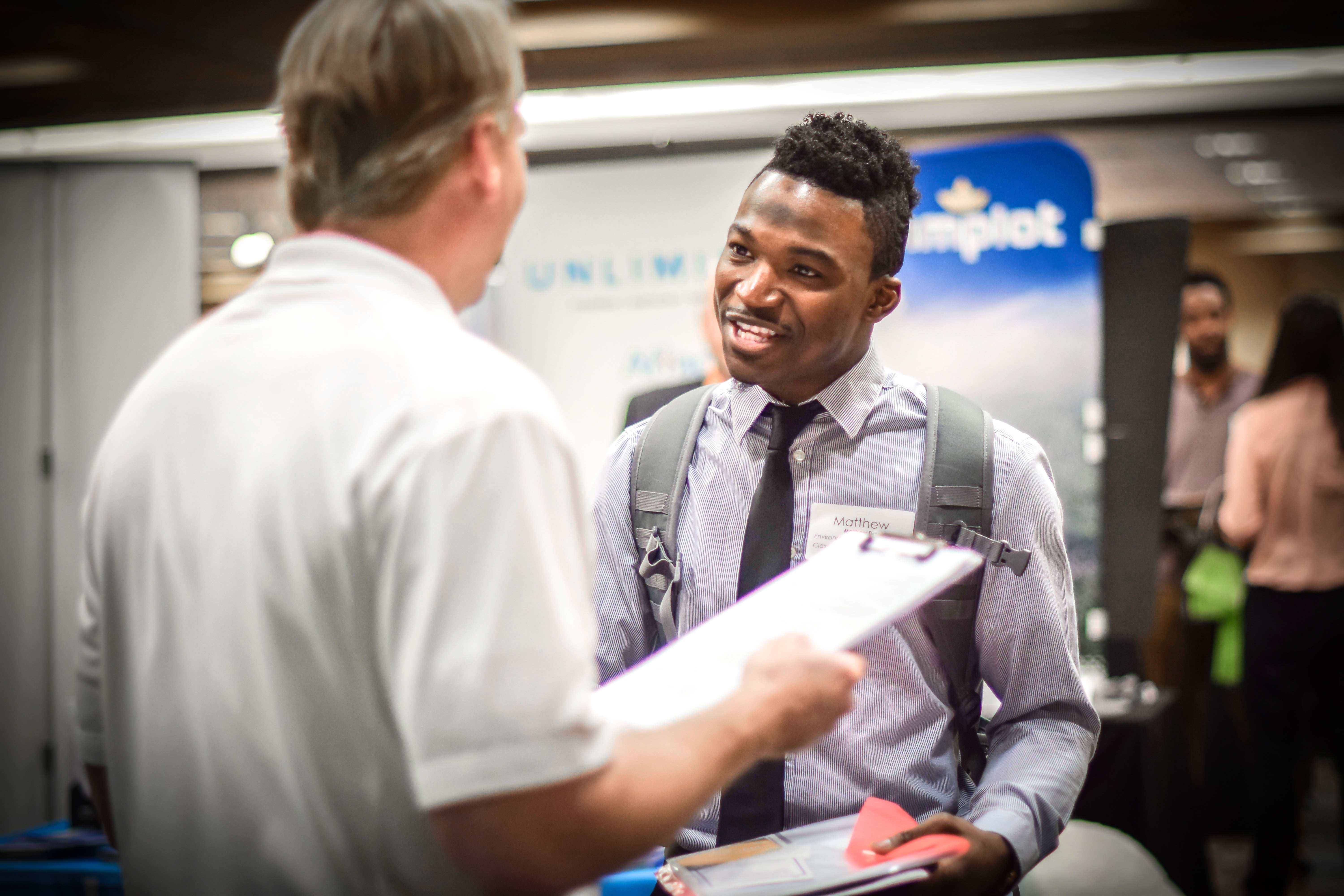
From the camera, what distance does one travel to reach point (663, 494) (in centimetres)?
139

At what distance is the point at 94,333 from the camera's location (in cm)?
420

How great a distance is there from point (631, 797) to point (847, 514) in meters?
0.71

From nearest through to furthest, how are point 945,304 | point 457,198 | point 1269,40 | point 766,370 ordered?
1. point 457,198
2. point 766,370
3. point 945,304
4. point 1269,40

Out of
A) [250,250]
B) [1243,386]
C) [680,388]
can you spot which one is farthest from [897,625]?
[250,250]

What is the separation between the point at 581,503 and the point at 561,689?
14 centimetres

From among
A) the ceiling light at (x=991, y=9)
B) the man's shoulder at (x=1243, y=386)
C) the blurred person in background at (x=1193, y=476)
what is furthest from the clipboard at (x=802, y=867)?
the man's shoulder at (x=1243, y=386)

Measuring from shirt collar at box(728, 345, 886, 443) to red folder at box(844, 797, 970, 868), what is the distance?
0.51 m

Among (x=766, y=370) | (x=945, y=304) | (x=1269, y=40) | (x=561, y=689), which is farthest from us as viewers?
(x=1269, y=40)

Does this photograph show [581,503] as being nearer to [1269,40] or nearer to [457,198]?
[457,198]

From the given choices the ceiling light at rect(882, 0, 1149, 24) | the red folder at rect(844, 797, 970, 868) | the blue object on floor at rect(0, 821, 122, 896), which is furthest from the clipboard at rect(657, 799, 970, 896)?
the ceiling light at rect(882, 0, 1149, 24)

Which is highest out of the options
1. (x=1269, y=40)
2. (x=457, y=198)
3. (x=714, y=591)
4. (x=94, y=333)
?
(x=1269, y=40)

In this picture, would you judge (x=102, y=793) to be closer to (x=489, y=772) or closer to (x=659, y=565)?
(x=489, y=772)

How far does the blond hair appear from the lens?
0.76m

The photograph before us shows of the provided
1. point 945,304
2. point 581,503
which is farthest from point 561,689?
point 945,304
